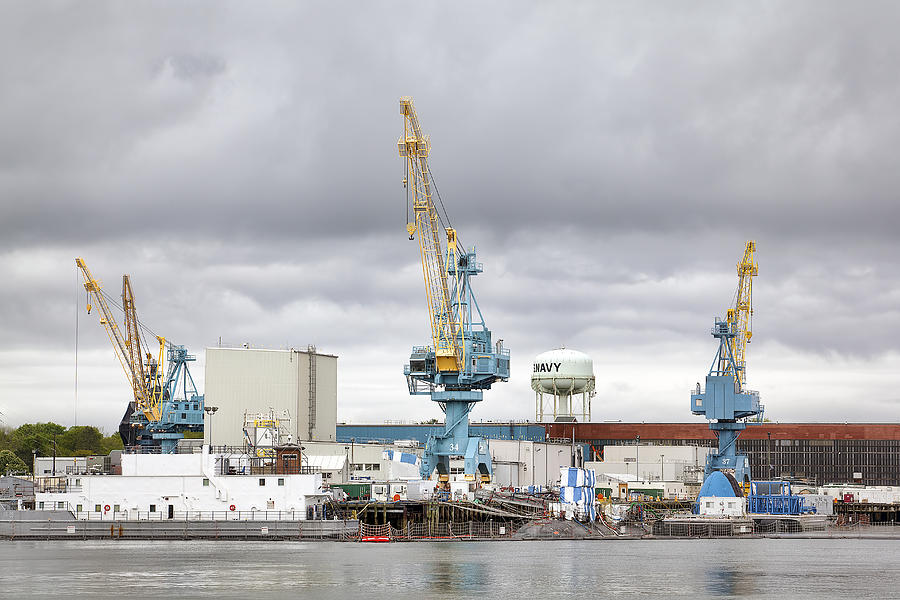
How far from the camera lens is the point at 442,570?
88625 millimetres

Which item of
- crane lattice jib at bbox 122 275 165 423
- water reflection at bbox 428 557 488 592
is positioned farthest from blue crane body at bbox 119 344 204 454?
water reflection at bbox 428 557 488 592

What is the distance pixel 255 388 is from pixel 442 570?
291ft

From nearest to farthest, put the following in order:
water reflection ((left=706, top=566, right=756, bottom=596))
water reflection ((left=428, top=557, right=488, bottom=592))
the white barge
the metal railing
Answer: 1. water reflection ((left=706, top=566, right=756, bottom=596))
2. water reflection ((left=428, top=557, right=488, bottom=592))
3. the white barge
4. the metal railing

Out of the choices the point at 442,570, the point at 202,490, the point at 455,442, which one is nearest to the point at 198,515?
the point at 202,490

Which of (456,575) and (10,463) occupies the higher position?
(10,463)

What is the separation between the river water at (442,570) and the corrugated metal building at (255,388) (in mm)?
Answer: 54292

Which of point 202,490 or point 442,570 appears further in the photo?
point 202,490

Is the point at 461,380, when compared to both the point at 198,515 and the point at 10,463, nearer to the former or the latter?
the point at 198,515

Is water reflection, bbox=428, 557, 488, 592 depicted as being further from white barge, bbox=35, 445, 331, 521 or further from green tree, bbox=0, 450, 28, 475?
green tree, bbox=0, 450, 28, 475

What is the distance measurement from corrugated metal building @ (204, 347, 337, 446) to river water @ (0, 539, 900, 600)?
178 ft

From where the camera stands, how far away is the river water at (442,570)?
251 ft

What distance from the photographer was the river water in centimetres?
7656

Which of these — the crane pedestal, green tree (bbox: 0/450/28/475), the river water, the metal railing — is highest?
the crane pedestal

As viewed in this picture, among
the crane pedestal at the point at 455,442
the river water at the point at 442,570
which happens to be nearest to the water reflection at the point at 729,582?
the river water at the point at 442,570
